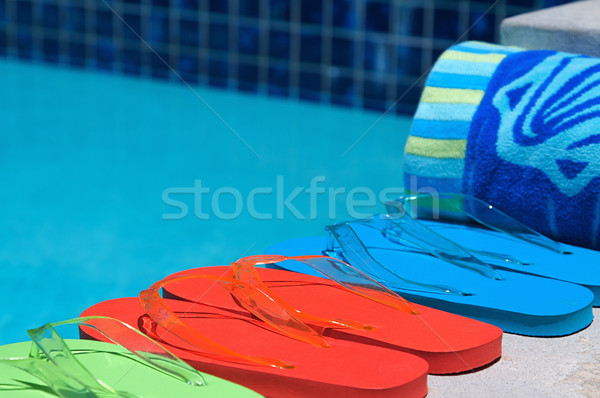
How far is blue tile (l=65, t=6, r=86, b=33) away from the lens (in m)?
3.29

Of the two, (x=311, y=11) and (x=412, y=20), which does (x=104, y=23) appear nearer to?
(x=311, y=11)

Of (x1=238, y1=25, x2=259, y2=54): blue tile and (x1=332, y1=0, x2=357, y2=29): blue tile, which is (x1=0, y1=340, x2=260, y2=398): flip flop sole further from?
(x1=238, y1=25, x2=259, y2=54): blue tile

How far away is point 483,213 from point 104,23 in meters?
2.35

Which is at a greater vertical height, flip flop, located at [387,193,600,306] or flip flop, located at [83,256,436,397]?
flip flop, located at [387,193,600,306]

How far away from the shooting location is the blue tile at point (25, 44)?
11.2 ft

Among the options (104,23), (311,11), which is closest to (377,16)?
(311,11)

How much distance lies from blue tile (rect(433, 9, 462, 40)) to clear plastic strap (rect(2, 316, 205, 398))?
2065 millimetres

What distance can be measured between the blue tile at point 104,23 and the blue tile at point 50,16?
0.62 feet

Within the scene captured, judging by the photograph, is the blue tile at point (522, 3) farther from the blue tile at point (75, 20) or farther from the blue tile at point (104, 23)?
the blue tile at point (75, 20)

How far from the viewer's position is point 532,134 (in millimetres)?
1254

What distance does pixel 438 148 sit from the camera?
1321mm

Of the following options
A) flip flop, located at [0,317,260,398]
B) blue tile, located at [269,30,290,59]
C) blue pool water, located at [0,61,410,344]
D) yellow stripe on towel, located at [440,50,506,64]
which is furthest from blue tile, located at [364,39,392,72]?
flip flop, located at [0,317,260,398]

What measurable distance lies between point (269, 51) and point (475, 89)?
174cm

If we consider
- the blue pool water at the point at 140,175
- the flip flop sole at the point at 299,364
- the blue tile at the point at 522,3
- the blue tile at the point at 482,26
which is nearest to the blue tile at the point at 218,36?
the blue pool water at the point at 140,175
